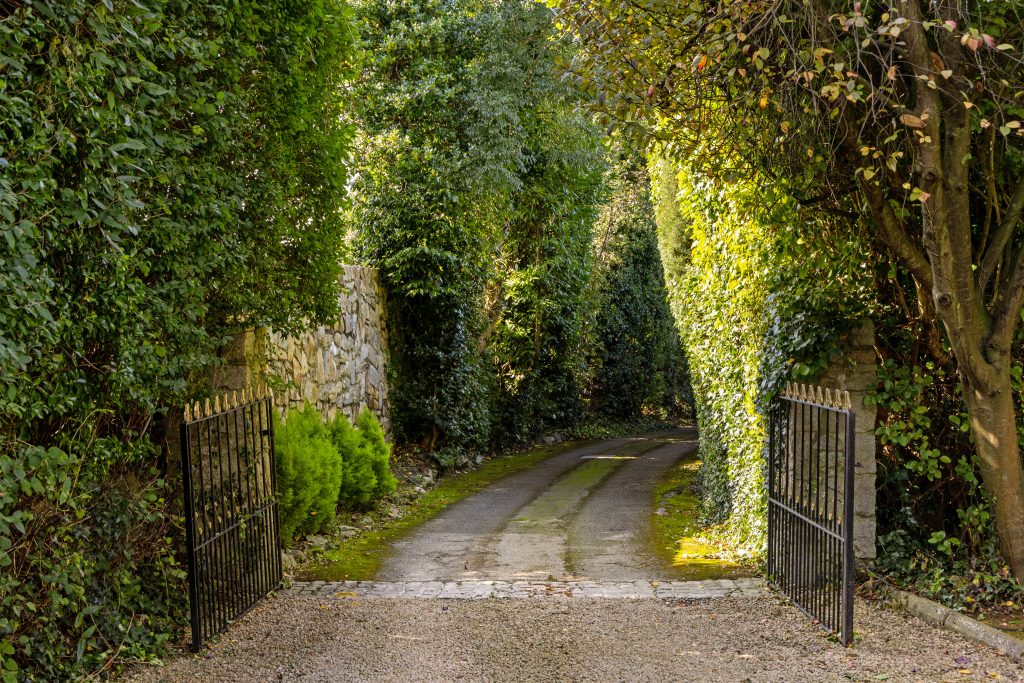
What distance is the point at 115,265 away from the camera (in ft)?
14.5

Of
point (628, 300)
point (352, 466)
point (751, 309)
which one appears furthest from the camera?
point (628, 300)

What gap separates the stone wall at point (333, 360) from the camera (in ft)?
23.4

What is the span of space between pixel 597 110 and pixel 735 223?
1.85 meters

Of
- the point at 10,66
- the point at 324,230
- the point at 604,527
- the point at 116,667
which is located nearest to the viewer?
the point at 10,66

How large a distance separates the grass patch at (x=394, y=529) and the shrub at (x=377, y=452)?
401mm

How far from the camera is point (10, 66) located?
12.4 ft

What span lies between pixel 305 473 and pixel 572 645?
3.39 meters

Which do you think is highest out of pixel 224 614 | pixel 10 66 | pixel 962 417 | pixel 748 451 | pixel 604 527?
pixel 10 66

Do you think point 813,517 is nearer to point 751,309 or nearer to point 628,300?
point 751,309

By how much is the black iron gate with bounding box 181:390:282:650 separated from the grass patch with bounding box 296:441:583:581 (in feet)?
2.46

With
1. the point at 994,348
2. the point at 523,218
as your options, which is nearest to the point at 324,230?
the point at 994,348

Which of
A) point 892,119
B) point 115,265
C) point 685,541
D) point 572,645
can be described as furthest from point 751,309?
point 115,265

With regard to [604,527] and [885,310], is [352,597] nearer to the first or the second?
[604,527]

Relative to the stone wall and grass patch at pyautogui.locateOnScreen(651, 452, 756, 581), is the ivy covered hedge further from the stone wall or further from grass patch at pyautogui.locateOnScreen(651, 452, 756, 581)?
grass patch at pyautogui.locateOnScreen(651, 452, 756, 581)
